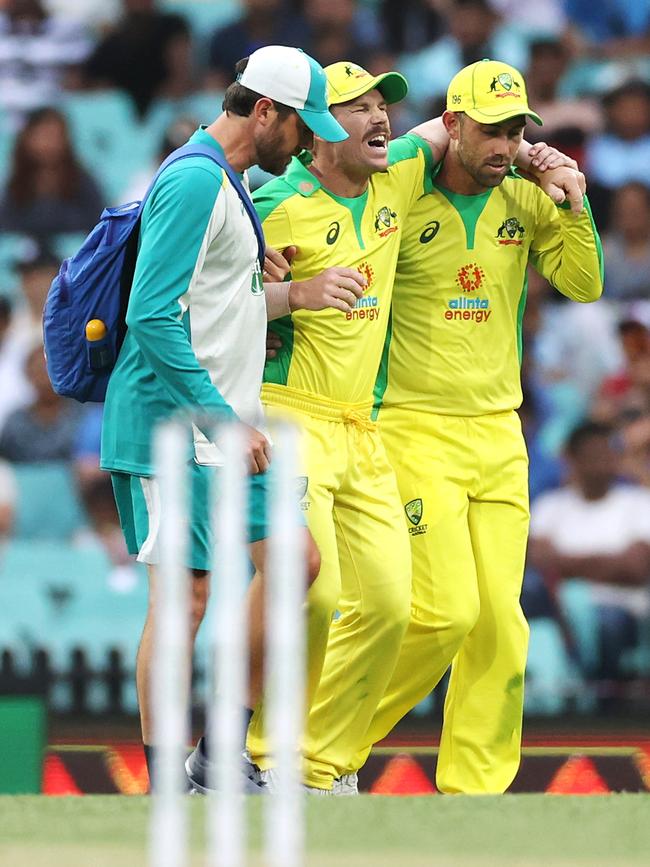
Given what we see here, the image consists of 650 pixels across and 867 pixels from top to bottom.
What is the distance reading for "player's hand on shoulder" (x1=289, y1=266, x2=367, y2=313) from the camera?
6.19m

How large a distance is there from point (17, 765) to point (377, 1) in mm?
8251

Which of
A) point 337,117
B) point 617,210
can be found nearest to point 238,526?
point 337,117

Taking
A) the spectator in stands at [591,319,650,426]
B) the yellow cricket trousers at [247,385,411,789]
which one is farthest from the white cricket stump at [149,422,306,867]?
the spectator in stands at [591,319,650,426]

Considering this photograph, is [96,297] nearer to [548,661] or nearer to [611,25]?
[548,661]

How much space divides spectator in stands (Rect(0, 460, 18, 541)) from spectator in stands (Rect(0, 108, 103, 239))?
2688 mm

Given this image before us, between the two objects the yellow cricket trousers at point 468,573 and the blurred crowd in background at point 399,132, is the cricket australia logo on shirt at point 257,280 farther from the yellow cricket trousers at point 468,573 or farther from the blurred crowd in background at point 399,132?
the blurred crowd in background at point 399,132

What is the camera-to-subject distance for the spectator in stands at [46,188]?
44.1 ft

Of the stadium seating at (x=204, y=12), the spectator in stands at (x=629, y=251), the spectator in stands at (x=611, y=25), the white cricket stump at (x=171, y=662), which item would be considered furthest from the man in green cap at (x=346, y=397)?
the stadium seating at (x=204, y=12)

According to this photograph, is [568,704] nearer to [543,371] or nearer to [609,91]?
[543,371]

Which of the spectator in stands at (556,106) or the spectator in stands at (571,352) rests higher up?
the spectator in stands at (556,106)

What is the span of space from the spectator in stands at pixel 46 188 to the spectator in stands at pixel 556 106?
10.4 feet

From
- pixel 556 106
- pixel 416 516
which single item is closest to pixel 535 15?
pixel 556 106

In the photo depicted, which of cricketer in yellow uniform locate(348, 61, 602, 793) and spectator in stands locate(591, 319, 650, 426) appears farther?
spectator in stands locate(591, 319, 650, 426)

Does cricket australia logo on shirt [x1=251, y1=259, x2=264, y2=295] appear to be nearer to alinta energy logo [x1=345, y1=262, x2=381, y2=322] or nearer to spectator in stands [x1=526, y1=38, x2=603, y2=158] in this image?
alinta energy logo [x1=345, y1=262, x2=381, y2=322]
